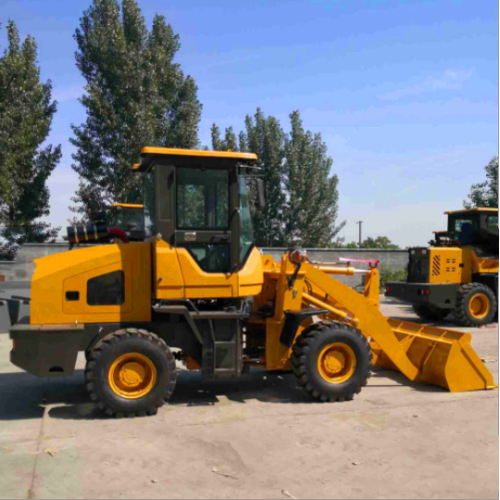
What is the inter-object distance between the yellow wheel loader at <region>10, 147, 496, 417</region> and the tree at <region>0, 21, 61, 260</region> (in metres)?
12.5

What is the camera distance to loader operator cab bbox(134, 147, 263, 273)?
6.52 meters

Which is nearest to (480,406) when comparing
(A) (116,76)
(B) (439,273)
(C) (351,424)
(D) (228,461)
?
(C) (351,424)

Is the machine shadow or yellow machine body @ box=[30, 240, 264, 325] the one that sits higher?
yellow machine body @ box=[30, 240, 264, 325]

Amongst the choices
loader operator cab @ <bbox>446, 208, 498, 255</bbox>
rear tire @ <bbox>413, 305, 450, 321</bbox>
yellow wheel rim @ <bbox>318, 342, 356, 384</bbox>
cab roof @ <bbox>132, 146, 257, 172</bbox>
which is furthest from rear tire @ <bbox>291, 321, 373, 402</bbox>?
loader operator cab @ <bbox>446, 208, 498, 255</bbox>

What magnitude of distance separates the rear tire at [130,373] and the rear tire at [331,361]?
4.97 feet

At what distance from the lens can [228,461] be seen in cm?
506

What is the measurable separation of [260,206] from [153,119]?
1494cm

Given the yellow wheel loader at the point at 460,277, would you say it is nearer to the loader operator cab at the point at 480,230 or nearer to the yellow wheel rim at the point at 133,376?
the loader operator cab at the point at 480,230

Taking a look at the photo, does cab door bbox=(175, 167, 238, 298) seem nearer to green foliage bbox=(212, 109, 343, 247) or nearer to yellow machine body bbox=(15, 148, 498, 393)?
yellow machine body bbox=(15, 148, 498, 393)

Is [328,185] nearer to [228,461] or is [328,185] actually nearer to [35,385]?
[35,385]

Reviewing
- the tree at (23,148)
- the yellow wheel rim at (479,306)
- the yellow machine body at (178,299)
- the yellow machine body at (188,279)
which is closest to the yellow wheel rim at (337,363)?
the yellow machine body at (178,299)

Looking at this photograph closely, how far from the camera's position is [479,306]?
570 inches

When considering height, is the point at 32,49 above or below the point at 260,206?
above

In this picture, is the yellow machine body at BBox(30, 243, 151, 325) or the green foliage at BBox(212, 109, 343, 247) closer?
the yellow machine body at BBox(30, 243, 151, 325)
